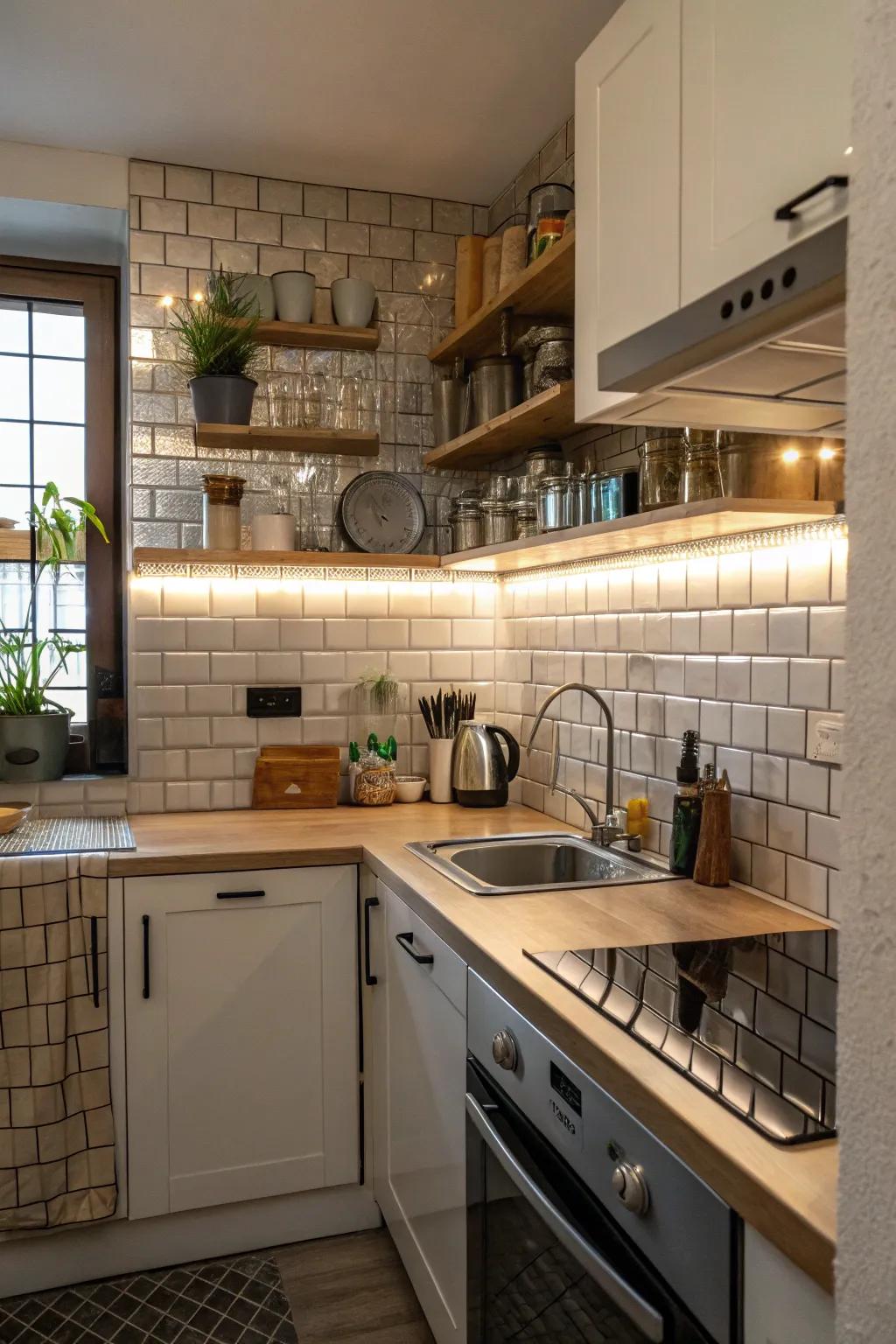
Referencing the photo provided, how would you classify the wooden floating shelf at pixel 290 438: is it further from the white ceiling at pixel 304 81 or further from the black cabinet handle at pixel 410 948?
the black cabinet handle at pixel 410 948

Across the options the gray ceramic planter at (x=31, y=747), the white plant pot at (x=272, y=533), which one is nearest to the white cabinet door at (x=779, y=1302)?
the white plant pot at (x=272, y=533)

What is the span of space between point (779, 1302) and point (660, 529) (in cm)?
119

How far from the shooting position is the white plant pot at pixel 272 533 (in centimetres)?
282

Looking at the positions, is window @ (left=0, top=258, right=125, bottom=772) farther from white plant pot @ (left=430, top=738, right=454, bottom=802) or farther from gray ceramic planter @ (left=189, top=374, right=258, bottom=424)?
white plant pot @ (left=430, top=738, right=454, bottom=802)

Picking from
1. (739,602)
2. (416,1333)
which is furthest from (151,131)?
(416,1333)

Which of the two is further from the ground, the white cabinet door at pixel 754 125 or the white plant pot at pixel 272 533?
the white cabinet door at pixel 754 125

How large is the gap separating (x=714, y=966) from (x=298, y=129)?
2.34 meters

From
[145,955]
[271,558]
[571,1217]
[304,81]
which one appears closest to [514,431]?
[271,558]

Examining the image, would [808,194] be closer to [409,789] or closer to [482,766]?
[482,766]

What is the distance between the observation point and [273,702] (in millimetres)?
2959

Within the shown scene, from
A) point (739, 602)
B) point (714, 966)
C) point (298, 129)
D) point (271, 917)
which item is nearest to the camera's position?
point (714, 966)

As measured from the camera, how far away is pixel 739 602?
76.4 inches

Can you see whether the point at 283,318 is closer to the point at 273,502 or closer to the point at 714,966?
the point at 273,502

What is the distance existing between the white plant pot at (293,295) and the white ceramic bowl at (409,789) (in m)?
1.36
